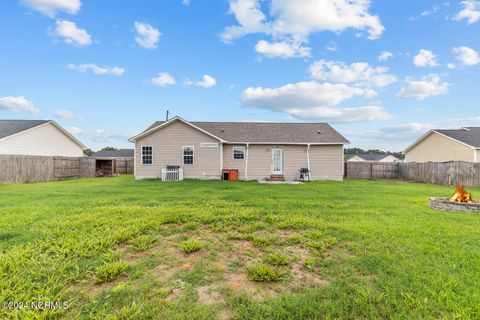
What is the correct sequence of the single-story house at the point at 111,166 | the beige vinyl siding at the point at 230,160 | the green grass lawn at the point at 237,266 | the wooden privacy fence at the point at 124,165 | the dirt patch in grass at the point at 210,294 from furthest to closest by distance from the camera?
the wooden privacy fence at the point at 124,165 < the single-story house at the point at 111,166 < the beige vinyl siding at the point at 230,160 < the dirt patch in grass at the point at 210,294 < the green grass lawn at the point at 237,266

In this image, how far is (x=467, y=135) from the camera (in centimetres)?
1952

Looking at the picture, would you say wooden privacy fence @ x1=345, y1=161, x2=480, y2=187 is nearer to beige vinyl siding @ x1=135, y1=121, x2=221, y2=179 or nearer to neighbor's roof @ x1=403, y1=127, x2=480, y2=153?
neighbor's roof @ x1=403, y1=127, x2=480, y2=153

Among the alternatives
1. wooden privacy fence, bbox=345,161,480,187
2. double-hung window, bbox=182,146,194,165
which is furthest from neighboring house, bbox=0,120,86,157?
wooden privacy fence, bbox=345,161,480,187

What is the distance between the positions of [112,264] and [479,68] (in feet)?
63.3

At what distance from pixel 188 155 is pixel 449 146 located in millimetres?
20699

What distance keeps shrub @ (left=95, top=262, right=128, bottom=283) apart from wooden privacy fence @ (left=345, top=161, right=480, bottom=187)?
1785 cm

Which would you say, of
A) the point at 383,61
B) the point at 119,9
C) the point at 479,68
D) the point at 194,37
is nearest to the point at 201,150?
the point at 194,37

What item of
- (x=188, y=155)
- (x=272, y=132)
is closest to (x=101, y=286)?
(x=188, y=155)

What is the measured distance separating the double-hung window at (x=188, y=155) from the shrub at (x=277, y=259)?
13.1 meters

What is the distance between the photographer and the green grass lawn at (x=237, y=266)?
2334 millimetres

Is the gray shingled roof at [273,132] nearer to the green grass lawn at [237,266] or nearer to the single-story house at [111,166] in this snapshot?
the single-story house at [111,166]

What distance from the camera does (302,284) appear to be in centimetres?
277

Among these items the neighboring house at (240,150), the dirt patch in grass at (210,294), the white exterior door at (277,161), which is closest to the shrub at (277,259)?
the dirt patch in grass at (210,294)

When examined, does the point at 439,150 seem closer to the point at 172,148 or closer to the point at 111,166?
the point at 172,148
